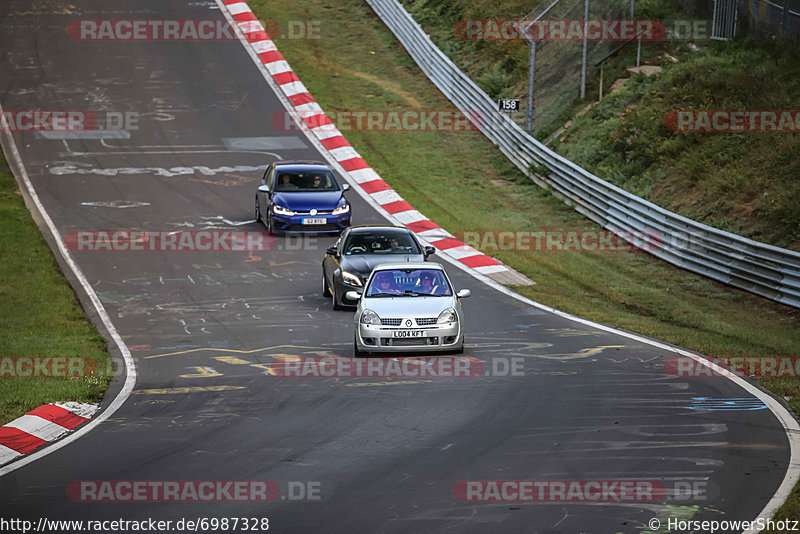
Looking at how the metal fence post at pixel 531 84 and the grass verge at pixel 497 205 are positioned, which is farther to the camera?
the metal fence post at pixel 531 84

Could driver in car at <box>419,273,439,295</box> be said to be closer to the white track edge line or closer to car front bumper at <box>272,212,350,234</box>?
the white track edge line

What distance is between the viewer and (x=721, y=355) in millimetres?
15883

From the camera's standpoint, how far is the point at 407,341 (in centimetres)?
1553

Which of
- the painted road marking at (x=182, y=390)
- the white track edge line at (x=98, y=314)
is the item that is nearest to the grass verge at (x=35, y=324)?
the white track edge line at (x=98, y=314)

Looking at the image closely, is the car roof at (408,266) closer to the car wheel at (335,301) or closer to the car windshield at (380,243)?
the car wheel at (335,301)

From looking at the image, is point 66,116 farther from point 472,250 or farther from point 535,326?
point 535,326

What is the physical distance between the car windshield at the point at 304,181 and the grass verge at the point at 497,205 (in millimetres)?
3306

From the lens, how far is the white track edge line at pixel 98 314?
11172 millimetres

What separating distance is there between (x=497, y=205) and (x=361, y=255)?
34.9ft

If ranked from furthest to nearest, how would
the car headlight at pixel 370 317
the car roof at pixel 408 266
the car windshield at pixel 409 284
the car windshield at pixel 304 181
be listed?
the car windshield at pixel 304 181
the car roof at pixel 408 266
the car windshield at pixel 409 284
the car headlight at pixel 370 317

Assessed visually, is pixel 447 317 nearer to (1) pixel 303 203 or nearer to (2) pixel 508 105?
(1) pixel 303 203

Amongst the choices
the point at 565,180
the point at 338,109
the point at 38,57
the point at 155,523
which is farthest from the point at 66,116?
the point at 155,523

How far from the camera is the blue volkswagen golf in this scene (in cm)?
2541

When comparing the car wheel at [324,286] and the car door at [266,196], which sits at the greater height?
the car door at [266,196]
